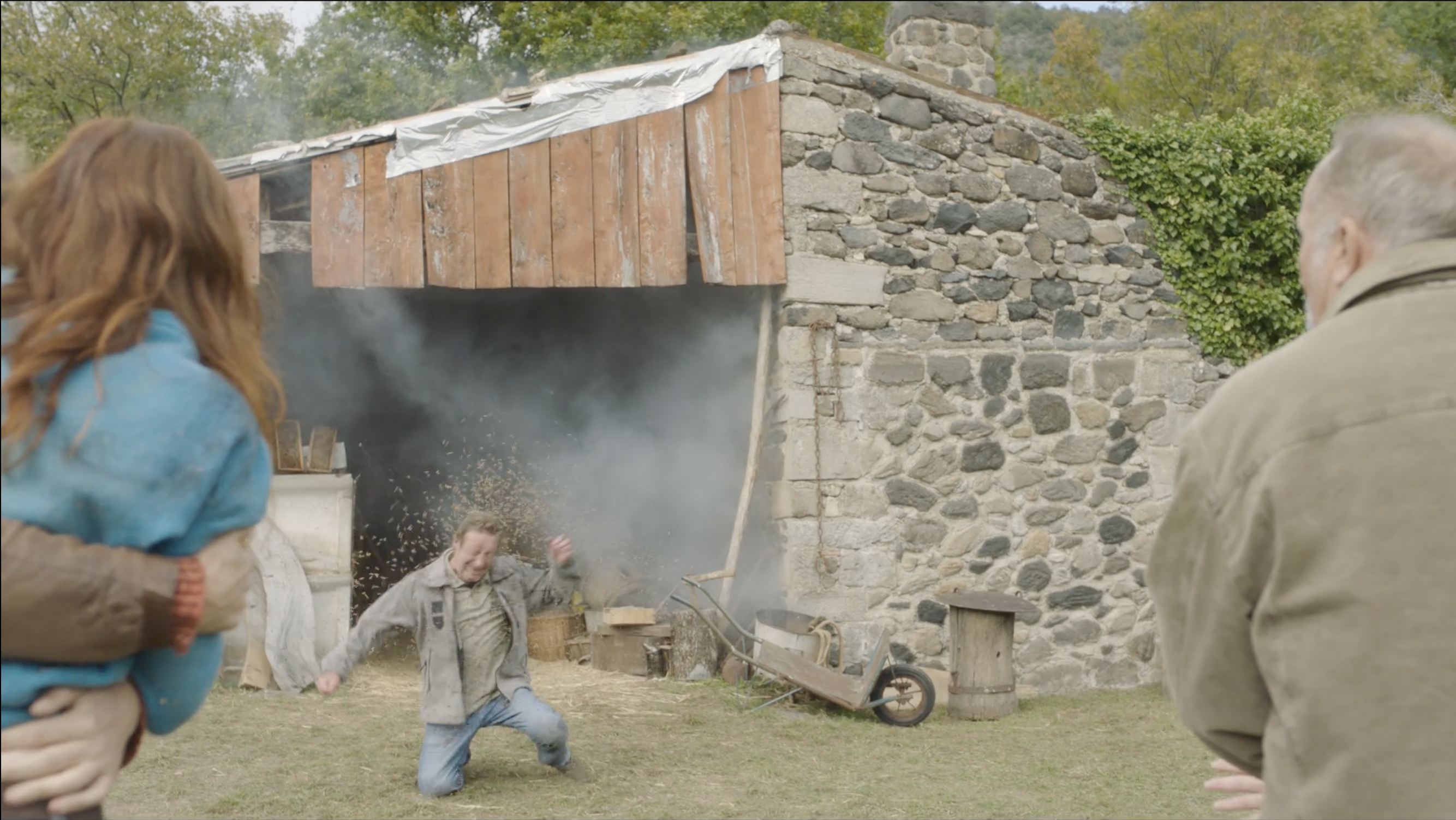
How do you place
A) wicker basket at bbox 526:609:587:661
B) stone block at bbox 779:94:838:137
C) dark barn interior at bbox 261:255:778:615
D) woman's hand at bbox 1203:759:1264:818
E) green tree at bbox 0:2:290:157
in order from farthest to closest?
green tree at bbox 0:2:290:157, dark barn interior at bbox 261:255:778:615, wicker basket at bbox 526:609:587:661, stone block at bbox 779:94:838:137, woman's hand at bbox 1203:759:1264:818

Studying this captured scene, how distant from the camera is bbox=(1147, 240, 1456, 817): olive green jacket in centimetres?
159

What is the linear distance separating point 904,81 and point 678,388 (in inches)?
104

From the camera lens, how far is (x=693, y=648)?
7.80m

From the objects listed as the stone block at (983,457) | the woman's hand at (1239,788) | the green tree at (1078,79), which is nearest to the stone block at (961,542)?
the stone block at (983,457)

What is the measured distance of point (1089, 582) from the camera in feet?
27.4

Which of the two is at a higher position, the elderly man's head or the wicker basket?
the elderly man's head

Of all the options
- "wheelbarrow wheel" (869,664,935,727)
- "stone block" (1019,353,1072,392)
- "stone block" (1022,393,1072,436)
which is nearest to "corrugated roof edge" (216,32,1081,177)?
"stone block" (1019,353,1072,392)

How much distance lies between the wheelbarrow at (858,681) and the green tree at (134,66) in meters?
17.8

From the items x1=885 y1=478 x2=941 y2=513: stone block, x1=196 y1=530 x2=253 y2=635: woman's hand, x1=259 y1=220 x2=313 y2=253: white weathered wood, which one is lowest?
x1=885 y1=478 x2=941 y2=513: stone block

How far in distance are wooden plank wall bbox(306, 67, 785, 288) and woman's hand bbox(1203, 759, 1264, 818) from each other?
5539 millimetres

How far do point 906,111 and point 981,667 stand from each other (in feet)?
11.2

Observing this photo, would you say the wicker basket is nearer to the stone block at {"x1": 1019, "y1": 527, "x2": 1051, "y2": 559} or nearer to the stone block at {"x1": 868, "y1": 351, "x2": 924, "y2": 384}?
the stone block at {"x1": 868, "y1": 351, "x2": 924, "y2": 384}

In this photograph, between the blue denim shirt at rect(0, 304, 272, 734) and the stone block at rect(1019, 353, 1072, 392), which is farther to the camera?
the stone block at rect(1019, 353, 1072, 392)

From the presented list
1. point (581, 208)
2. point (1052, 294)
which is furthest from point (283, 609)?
point (1052, 294)
